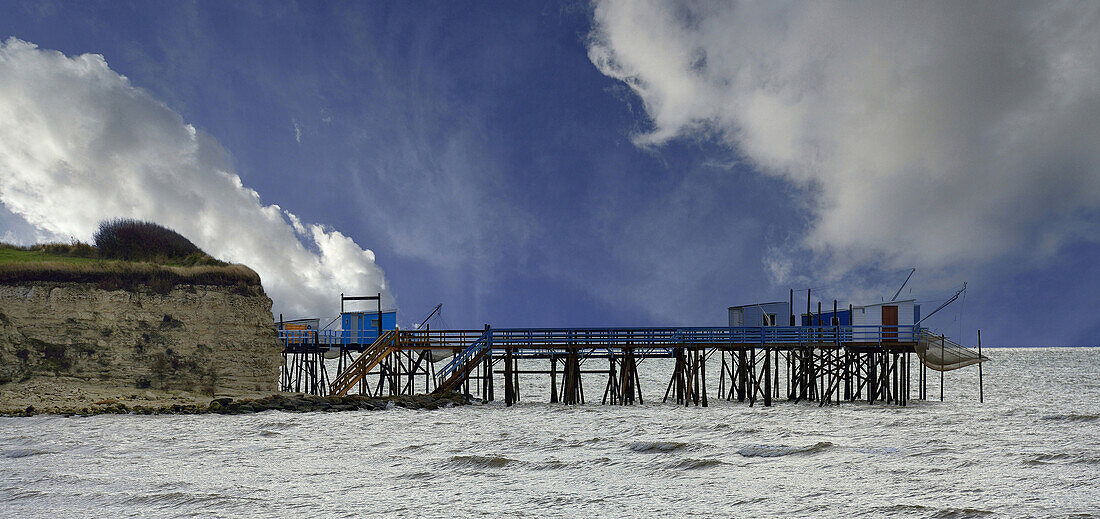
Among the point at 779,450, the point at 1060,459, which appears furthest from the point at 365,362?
the point at 1060,459

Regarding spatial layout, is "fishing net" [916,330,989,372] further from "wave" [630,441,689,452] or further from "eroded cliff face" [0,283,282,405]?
"eroded cliff face" [0,283,282,405]

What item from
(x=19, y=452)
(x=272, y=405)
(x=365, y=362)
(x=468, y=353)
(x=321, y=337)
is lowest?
(x=272, y=405)

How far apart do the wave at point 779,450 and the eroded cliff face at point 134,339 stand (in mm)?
22350

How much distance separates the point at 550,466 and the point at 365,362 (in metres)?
17.6

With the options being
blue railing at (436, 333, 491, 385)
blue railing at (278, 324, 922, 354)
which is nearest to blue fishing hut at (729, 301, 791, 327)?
blue railing at (278, 324, 922, 354)

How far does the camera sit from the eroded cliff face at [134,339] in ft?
96.2

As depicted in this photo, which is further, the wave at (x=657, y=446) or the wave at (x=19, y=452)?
the wave at (x=19, y=452)

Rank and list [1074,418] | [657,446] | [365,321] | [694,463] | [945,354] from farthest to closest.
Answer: [365,321] < [945,354] < [1074,418] < [657,446] < [694,463]

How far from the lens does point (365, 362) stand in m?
31.8

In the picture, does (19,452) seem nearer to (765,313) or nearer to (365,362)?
(365,362)

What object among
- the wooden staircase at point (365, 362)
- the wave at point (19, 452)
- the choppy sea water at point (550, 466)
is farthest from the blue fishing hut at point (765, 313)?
the wave at point (19, 452)

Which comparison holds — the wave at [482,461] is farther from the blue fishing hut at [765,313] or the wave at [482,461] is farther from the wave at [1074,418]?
the blue fishing hut at [765,313]

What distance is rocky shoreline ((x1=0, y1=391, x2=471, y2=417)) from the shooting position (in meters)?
26.8

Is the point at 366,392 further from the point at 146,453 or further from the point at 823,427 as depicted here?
the point at 823,427
